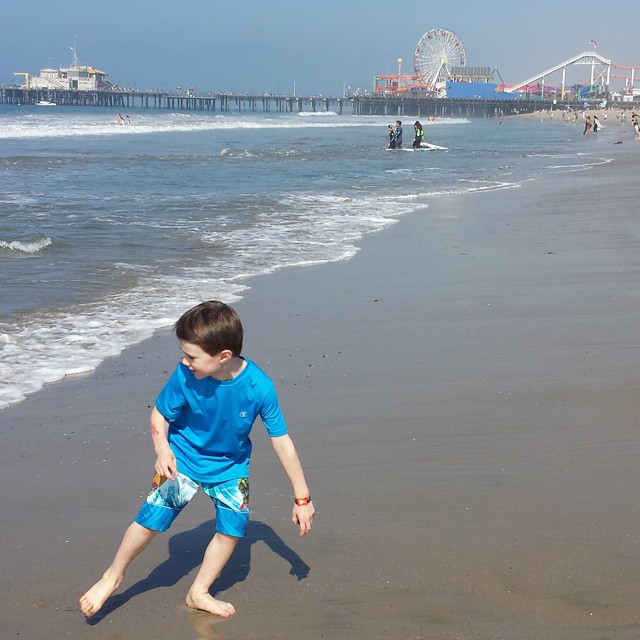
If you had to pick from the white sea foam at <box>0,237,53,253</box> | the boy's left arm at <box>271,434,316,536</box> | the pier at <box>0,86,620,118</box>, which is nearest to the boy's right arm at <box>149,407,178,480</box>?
the boy's left arm at <box>271,434,316,536</box>

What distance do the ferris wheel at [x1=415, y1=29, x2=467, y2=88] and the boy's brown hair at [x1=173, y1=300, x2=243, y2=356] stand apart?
15367cm

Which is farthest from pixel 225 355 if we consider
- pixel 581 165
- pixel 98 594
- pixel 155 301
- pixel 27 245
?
pixel 581 165

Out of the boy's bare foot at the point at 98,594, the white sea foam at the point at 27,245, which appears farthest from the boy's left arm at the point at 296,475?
the white sea foam at the point at 27,245

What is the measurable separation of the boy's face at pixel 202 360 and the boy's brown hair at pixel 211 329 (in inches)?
0.5

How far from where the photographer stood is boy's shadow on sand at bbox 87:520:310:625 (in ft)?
9.23

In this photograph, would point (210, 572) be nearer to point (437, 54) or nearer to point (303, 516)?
point (303, 516)

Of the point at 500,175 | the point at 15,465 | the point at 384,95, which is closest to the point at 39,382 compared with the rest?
the point at 15,465

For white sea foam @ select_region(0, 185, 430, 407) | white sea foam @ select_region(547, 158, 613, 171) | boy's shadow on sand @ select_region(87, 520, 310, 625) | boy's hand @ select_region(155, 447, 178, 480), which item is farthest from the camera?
white sea foam @ select_region(547, 158, 613, 171)

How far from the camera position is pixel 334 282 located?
7.80m

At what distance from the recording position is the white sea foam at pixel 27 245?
9.49 metres

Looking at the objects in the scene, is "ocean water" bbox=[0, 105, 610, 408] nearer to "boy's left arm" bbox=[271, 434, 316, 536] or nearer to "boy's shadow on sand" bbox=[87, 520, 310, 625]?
"boy's shadow on sand" bbox=[87, 520, 310, 625]

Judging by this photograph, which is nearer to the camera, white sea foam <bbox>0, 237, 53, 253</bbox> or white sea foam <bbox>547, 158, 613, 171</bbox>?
white sea foam <bbox>0, 237, 53, 253</bbox>

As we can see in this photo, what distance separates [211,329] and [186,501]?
60cm

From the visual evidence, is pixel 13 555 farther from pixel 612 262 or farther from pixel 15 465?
pixel 612 262
